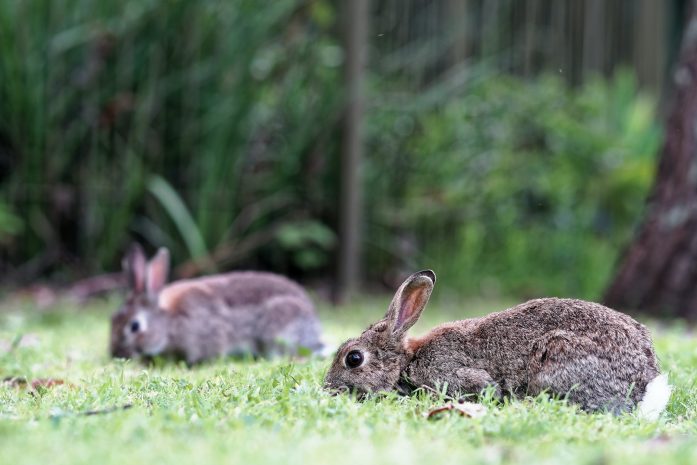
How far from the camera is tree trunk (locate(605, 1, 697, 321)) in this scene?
24.7 feet

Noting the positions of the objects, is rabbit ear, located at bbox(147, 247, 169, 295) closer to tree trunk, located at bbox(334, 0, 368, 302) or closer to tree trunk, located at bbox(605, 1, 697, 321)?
tree trunk, located at bbox(334, 0, 368, 302)

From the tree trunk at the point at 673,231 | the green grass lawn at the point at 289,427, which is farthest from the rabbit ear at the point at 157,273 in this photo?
the tree trunk at the point at 673,231

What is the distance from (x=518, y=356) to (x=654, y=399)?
513 mm

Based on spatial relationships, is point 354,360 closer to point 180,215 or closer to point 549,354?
point 549,354

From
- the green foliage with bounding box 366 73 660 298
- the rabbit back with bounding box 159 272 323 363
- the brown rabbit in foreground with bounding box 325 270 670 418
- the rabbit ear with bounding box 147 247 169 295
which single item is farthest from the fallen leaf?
the green foliage with bounding box 366 73 660 298

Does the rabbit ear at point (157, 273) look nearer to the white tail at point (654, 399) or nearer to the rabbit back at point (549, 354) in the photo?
the rabbit back at point (549, 354)

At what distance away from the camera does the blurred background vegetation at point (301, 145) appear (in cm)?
830

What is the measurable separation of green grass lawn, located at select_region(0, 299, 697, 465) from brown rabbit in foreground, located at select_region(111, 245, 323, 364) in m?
1.11

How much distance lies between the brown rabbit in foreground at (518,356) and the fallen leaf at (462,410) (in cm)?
38

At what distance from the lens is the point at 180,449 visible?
261 cm

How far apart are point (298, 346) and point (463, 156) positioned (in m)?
4.70

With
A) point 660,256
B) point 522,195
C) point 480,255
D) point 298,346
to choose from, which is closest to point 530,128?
point 522,195

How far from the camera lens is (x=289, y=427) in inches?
118

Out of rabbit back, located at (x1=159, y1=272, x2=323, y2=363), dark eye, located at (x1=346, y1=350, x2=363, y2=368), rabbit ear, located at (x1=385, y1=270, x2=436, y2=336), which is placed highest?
rabbit ear, located at (x1=385, y1=270, x2=436, y2=336)
